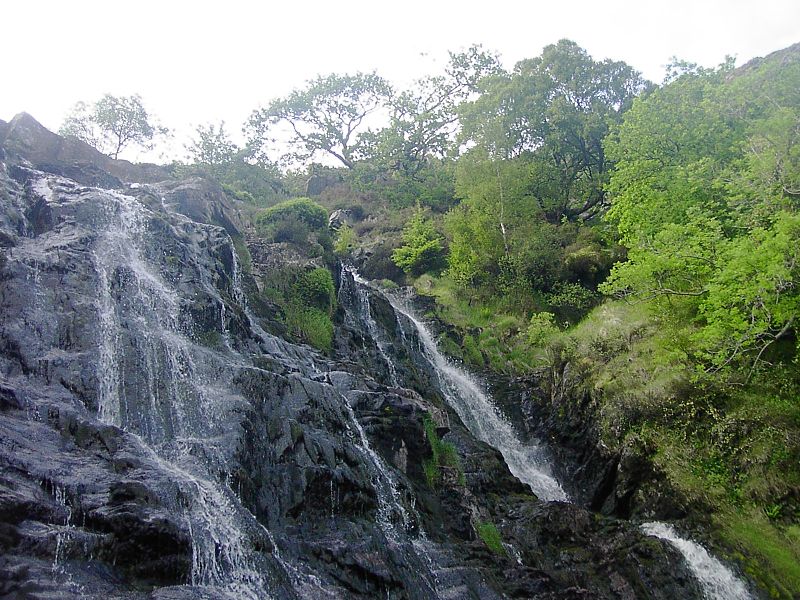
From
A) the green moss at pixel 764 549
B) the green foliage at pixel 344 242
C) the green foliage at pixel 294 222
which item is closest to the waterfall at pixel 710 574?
the green moss at pixel 764 549

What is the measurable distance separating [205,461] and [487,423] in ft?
37.2

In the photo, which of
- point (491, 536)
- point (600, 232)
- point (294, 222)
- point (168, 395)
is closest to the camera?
point (168, 395)

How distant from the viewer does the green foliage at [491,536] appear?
39.5 ft

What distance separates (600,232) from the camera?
26.8 meters

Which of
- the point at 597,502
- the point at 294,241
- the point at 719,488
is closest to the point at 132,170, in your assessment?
the point at 294,241

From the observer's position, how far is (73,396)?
34.2ft

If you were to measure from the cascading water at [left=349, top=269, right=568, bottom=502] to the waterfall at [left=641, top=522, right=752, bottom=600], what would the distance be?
4284 millimetres

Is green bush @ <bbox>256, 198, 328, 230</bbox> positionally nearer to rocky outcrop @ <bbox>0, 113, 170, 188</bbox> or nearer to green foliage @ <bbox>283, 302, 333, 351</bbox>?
rocky outcrop @ <bbox>0, 113, 170, 188</bbox>

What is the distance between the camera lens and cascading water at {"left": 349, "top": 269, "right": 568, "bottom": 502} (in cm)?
1703

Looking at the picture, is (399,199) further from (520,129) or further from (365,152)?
(520,129)

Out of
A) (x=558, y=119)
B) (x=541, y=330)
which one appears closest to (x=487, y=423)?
(x=541, y=330)

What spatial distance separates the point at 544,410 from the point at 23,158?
19.5m

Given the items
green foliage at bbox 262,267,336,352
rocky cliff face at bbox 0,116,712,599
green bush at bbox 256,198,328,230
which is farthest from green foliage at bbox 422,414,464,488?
green bush at bbox 256,198,328,230

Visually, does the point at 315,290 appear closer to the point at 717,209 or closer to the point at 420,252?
the point at 420,252
